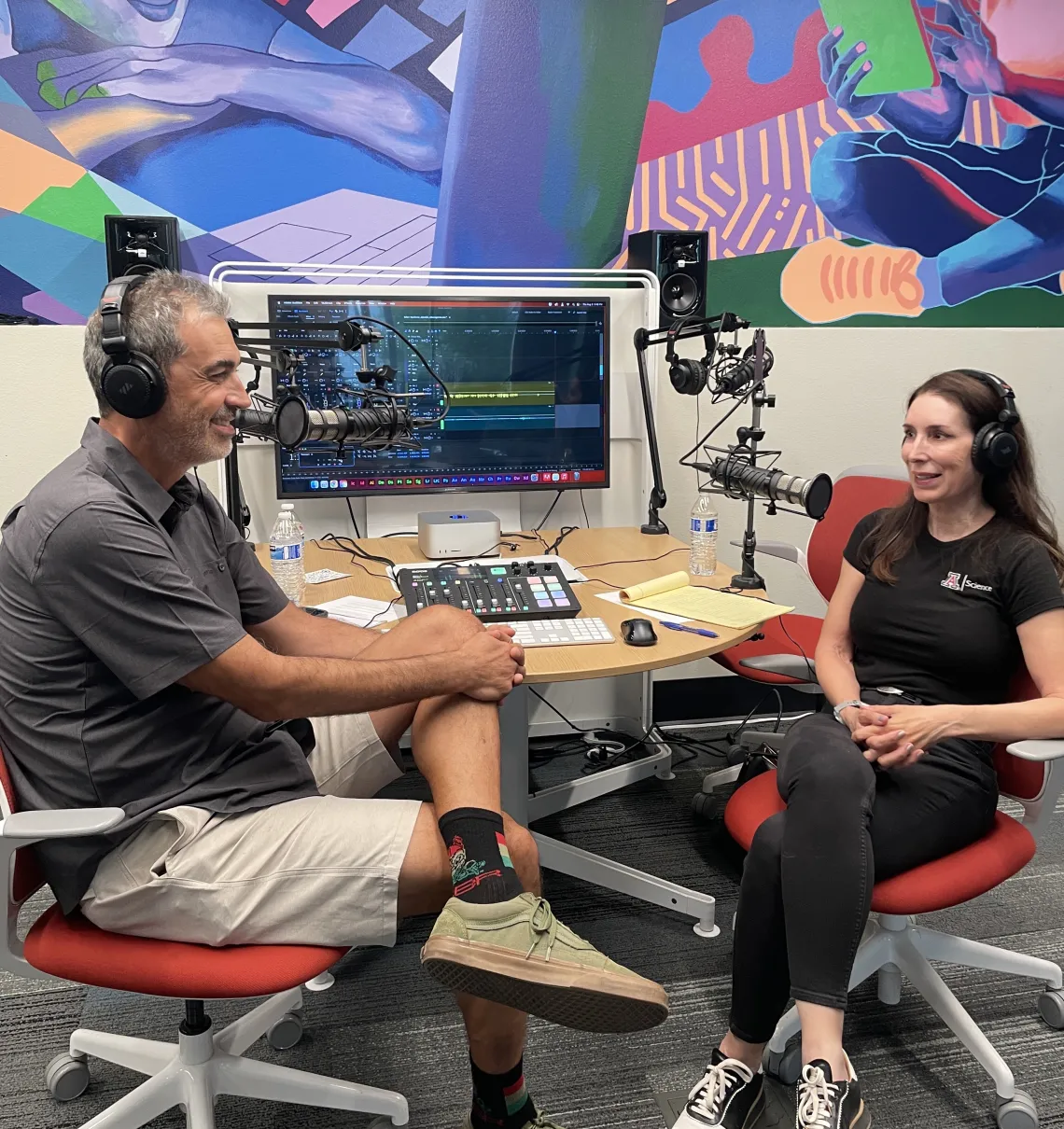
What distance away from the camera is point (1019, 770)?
175 cm

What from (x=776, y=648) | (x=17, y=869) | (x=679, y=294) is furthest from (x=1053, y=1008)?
(x=679, y=294)

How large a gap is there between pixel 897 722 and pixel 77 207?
250 cm

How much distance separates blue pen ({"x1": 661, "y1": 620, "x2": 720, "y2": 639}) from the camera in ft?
5.93

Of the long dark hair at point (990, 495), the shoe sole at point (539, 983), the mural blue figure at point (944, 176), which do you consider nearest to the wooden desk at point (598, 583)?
the long dark hair at point (990, 495)

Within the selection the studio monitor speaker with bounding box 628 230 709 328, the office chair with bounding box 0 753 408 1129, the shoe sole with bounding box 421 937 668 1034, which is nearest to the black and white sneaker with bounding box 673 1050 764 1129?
the shoe sole with bounding box 421 937 668 1034

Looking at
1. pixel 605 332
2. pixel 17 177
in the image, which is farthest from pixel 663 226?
pixel 17 177

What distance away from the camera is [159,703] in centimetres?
139

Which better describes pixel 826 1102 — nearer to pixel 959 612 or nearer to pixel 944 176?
pixel 959 612

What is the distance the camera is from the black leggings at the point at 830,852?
1490 mm

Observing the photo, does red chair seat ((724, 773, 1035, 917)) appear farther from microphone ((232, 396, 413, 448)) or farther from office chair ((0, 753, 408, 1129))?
microphone ((232, 396, 413, 448))

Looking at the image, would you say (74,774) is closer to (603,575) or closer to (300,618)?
(300,618)

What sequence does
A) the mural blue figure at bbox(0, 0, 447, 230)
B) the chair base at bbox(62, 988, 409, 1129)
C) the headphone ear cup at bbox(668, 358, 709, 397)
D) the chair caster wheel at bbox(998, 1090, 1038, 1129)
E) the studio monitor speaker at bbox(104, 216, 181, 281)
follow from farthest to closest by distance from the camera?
the mural blue figure at bbox(0, 0, 447, 230) → the studio monitor speaker at bbox(104, 216, 181, 281) → the headphone ear cup at bbox(668, 358, 709, 397) → the chair caster wheel at bbox(998, 1090, 1038, 1129) → the chair base at bbox(62, 988, 409, 1129)

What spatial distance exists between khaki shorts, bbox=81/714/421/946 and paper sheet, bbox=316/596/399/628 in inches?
20.4

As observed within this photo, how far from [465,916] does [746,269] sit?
8.13 ft
